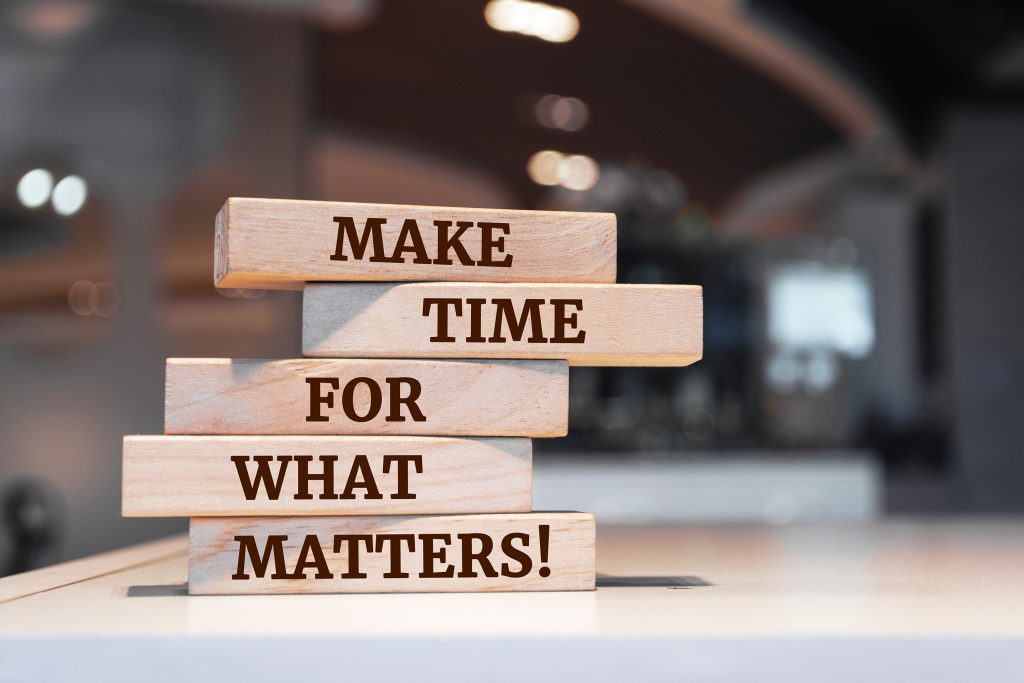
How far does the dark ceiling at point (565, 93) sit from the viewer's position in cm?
419

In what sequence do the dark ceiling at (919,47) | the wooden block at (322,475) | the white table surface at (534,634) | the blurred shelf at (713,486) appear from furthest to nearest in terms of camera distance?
the dark ceiling at (919,47)
the blurred shelf at (713,486)
the wooden block at (322,475)
the white table surface at (534,634)

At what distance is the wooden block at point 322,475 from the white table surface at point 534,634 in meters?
0.05

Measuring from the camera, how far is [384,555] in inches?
22.9

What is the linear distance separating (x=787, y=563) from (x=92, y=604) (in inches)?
17.6

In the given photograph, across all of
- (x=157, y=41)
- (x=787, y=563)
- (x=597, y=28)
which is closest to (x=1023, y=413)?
(x=597, y=28)

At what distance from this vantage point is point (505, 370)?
0.60 metres

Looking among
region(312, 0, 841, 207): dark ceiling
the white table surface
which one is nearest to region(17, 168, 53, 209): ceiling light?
region(312, 0, 841, 207): dark ceiling

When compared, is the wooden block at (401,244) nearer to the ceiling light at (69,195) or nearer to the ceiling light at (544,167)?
the ceiling light at (69,195)

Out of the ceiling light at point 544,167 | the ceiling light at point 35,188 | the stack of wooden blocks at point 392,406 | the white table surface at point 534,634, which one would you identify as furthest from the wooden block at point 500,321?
the ceiling light at point 544,167

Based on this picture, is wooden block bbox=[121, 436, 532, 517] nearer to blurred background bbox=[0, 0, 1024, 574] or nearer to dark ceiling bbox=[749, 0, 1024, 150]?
blurred background bbox=[0, 0, 1024, 574]

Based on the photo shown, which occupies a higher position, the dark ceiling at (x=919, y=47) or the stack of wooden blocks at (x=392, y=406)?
the dark ceiling at (x=919, y=47)

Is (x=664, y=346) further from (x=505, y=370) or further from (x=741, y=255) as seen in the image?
(x=741, y=255)

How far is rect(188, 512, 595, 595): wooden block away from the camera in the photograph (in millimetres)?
572

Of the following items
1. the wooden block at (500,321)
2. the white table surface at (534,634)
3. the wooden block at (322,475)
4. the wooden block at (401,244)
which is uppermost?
the wooden block at (401,244)
